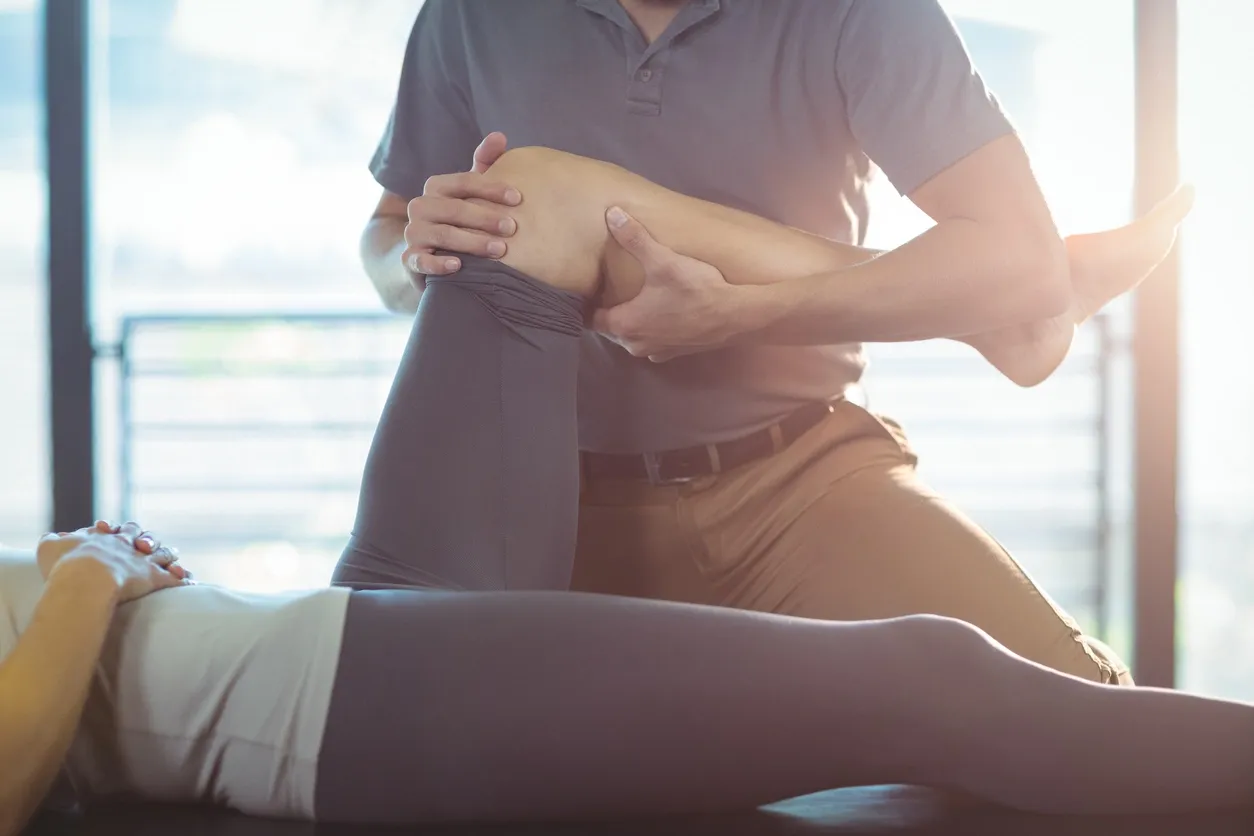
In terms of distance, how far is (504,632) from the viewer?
36.3 inches

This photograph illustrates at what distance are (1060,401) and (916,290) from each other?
3245mm

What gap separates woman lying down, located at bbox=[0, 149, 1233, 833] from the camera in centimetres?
90

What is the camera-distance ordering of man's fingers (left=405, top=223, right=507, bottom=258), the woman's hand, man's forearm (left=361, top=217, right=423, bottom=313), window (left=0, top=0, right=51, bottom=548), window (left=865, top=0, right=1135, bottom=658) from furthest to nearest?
window (left=0, top=0, right=51, bottom=548) → window (left=865, top=0, right=1135, bottom=658) → man's forearm (left=361, top=217, right=423, bottom=313) → man's fingers (left=405, top=223, right=507, bottom=258) → the woman's hand

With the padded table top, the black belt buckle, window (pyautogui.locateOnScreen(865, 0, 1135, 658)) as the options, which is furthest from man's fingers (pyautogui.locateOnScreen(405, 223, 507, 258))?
window (pyautogui.locateOnScreen(865, 0, 1135, 658))

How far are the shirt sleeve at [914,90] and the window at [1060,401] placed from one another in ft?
5.72

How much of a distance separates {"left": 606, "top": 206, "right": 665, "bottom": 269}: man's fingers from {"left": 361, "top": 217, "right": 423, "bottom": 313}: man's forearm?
0.38 metres

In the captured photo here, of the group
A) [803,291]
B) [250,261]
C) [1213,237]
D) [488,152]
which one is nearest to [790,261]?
[803,291]

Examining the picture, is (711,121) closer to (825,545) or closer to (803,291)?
(803,291)

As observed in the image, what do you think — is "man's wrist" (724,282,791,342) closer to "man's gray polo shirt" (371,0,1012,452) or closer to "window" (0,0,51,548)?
"man's gray polo shirt" (371,0,1012,452)

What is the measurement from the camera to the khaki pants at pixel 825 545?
Result: 135cm

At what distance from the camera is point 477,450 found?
1.17m

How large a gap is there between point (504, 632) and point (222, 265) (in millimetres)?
3953

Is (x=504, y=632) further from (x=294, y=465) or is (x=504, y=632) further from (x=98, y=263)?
(x=294, y=465)

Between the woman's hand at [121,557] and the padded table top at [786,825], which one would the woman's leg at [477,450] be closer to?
the woman's hand at [121,557]
